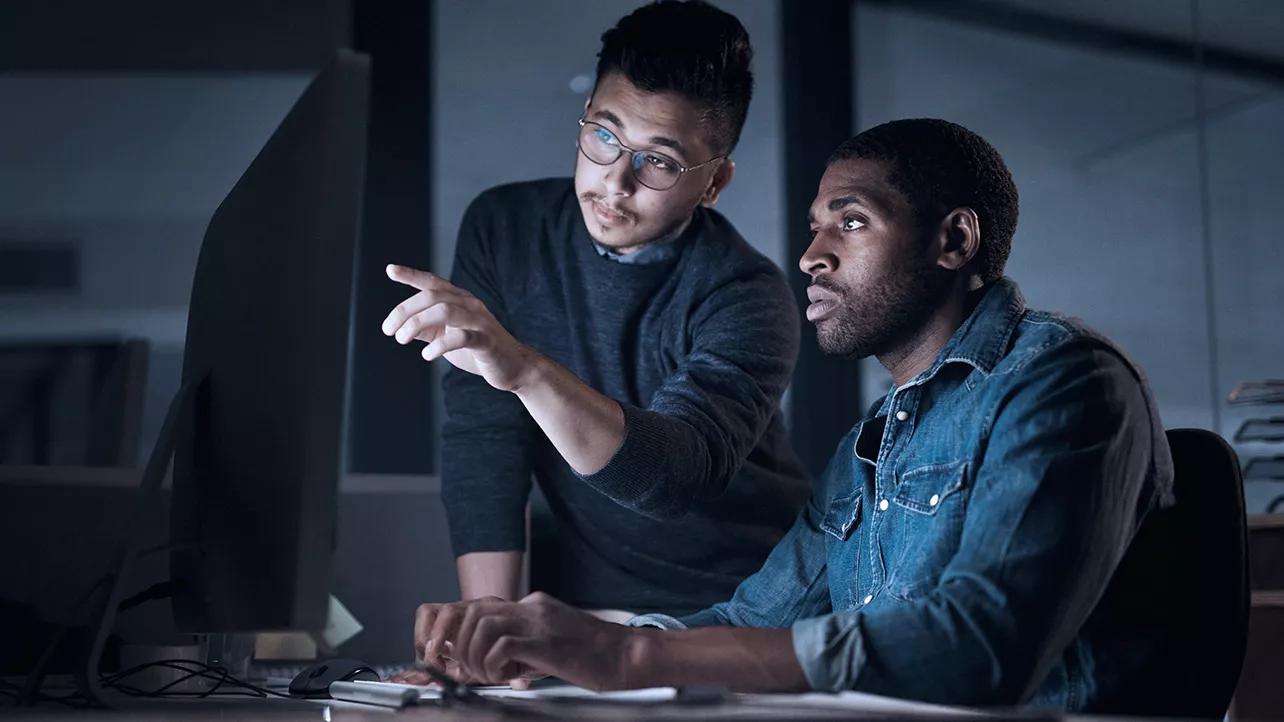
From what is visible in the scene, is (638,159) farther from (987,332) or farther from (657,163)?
(987,332)

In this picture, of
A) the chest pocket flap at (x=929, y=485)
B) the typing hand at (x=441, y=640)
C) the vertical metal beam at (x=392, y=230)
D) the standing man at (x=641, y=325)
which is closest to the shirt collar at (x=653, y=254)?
the standing man at (x=641, y=325)

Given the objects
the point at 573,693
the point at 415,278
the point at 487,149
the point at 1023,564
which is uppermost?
the point at 487,149

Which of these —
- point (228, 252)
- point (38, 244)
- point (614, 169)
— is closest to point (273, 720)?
point (228, 252)

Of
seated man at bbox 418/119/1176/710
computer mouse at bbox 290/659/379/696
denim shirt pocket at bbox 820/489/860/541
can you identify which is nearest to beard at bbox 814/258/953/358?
seated man at bbox 418/119/1176/710

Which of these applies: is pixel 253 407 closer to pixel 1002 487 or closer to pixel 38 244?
pixel 1002 487

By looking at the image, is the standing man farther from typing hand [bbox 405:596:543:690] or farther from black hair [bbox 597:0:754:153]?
typing hand [bbox 405:596:543:690]

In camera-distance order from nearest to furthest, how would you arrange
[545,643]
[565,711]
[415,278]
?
1. [565,711]
2. [545,643]
3. [415,278]

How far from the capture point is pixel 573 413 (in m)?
1.29

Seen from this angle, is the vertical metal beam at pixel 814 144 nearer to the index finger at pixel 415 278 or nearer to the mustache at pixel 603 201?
the mustache at pixel 603 201

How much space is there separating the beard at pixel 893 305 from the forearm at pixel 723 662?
1.62ft

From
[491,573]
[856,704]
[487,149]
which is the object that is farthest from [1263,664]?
[487,149]

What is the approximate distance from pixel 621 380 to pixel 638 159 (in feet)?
1.05

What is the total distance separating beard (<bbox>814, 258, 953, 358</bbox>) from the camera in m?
1.33

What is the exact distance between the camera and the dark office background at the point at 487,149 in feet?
10.0
